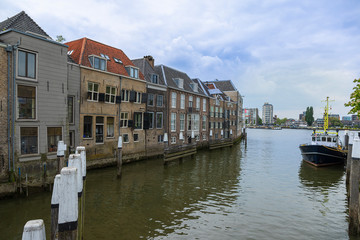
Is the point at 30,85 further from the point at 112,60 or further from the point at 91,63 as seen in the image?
the point at 112,60

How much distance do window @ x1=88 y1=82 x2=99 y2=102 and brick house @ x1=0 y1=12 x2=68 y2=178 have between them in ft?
14.9

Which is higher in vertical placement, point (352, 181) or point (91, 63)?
point (91, 63)

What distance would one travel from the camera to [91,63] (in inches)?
845

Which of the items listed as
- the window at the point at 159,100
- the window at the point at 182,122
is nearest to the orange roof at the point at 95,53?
the window at the point at 159,100

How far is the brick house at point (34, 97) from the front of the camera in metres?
13.5

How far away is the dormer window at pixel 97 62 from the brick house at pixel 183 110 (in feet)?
37.0

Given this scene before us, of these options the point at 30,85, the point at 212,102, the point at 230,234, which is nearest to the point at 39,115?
the point at 30,85

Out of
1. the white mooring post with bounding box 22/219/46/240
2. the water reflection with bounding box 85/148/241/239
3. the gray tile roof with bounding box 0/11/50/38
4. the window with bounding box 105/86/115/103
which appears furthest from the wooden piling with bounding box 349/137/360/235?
the gray tile roof with bounding box 0/11/50/38

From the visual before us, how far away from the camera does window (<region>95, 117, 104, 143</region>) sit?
2167 centimetres

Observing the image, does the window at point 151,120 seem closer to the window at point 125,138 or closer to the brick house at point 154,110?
the brick house at point 154,110

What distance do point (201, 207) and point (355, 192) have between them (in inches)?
306

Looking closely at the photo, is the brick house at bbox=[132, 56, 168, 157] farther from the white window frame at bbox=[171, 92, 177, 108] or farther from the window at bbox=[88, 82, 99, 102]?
the window at bbox=[88, 82, 99, 102]

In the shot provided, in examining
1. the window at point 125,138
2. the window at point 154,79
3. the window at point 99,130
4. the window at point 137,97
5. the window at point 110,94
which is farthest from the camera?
the window at point 154,79

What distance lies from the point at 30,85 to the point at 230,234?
1508 centimetres
